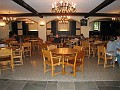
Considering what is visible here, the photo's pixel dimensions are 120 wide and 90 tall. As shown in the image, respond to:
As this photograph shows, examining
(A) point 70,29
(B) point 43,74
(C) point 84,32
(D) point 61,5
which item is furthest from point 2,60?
(A) point 70,29

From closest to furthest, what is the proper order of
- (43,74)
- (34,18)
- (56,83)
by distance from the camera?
(56,83)
(43,74)
(34,18)

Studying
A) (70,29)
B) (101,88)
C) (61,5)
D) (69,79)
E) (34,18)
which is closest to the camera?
(101,88)

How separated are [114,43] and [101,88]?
8.01ft

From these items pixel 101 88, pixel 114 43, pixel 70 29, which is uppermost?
pixel 70 29

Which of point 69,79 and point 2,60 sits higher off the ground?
point 2,60

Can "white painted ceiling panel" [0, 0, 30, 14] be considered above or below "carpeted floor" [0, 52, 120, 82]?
above

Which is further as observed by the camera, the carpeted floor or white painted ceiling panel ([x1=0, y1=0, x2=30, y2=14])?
white painted ceiling panel ([x1=0, y1=0, x2=30, y2=14])

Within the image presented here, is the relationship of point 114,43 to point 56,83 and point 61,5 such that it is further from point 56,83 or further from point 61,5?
point 56,83

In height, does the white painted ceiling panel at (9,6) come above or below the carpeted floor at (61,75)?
above

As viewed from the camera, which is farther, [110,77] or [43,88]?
[110,77]

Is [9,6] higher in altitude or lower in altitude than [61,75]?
higher

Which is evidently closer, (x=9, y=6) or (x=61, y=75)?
(x=61, y=75)

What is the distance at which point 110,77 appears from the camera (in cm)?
444

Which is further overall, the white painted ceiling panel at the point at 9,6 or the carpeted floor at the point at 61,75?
the white painted ceiling panel at the point at 9,6
